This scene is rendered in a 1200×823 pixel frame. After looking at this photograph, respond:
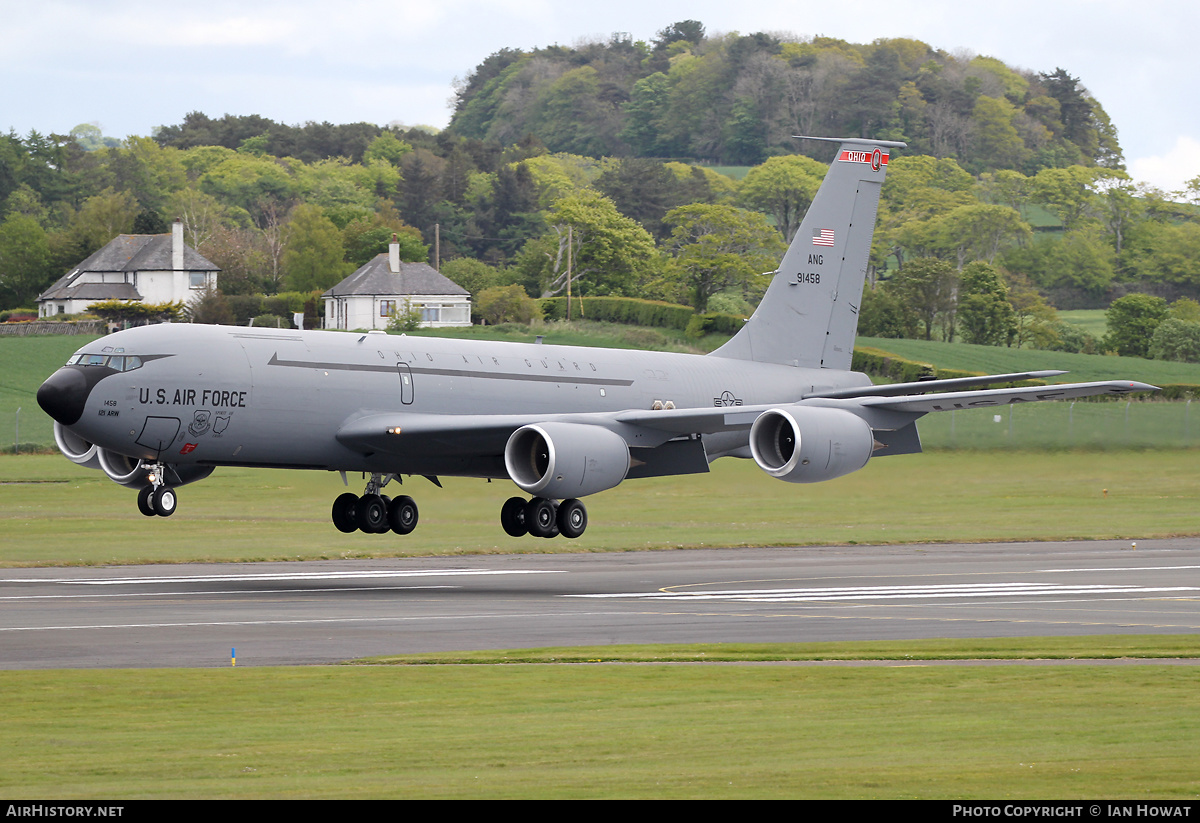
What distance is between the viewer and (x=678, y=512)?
63.4 metres

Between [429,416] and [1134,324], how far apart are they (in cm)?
11927

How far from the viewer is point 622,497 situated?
67438mm

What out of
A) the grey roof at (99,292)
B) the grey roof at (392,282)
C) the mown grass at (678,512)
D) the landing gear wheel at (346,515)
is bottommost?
the mown grass at (678,512)

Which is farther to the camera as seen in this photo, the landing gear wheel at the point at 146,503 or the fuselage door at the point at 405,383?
the fuselage door at the point at 405,383

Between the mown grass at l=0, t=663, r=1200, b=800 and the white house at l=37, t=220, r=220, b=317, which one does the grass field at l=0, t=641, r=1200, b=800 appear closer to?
the mown grass at l=0, t=663, r=1200, b=800

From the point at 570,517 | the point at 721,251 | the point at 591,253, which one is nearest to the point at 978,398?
the point at 570,517

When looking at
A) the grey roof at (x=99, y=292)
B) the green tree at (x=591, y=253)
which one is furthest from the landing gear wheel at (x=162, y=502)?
the green tree at (x=591, y=253)

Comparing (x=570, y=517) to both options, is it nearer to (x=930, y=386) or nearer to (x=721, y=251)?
(x=930, y=386)

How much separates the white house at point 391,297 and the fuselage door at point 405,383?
98.1 m

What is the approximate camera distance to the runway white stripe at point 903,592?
3588cm

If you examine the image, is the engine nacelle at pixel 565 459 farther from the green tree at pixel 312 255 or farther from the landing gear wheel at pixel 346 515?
the green tree at pixel 312 255

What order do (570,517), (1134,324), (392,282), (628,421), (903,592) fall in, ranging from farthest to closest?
(1134,324), (392,282), (570,517), (628,421), (903,592)

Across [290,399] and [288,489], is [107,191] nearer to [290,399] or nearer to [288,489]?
[288,489]

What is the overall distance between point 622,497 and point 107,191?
470 feet
